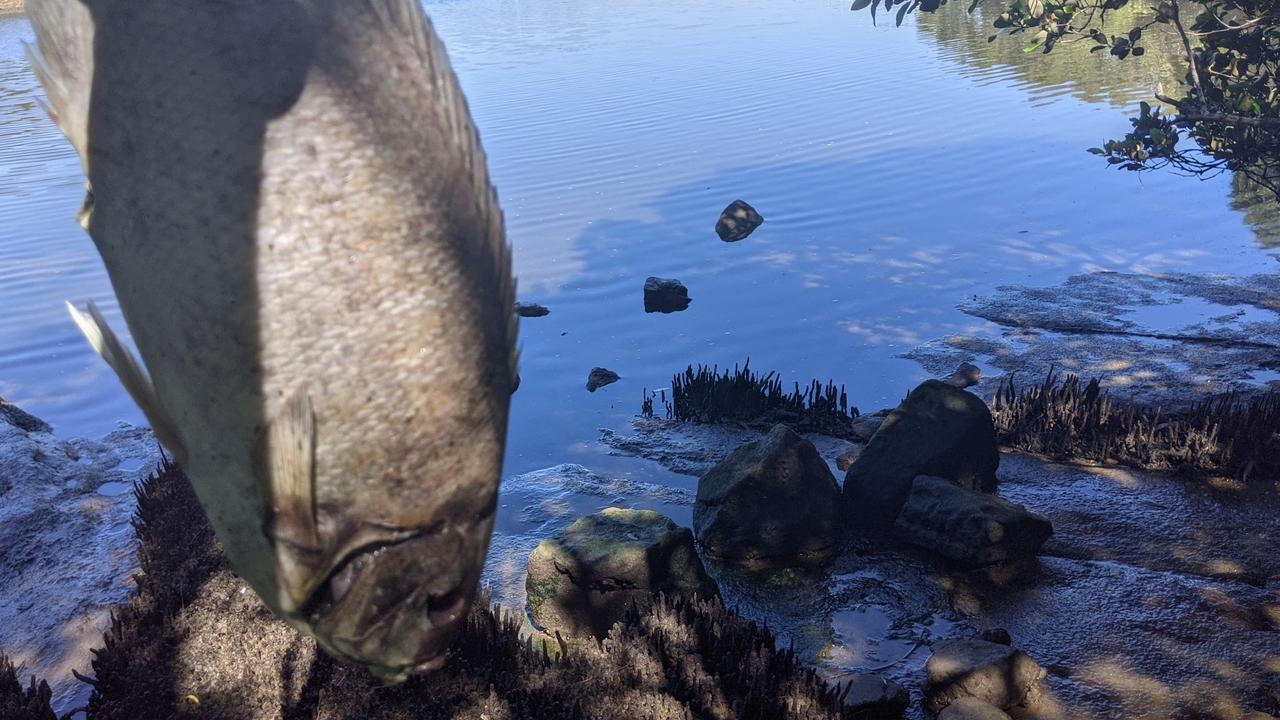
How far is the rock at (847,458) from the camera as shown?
8414mm

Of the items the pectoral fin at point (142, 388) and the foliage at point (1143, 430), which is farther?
the foliage at point (1143, 430)

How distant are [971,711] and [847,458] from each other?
3.82 meters

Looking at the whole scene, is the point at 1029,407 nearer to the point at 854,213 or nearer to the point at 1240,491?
the point at 1240,491

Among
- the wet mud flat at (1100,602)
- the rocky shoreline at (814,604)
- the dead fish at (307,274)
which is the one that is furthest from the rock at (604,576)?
the dead fish at (307,274)

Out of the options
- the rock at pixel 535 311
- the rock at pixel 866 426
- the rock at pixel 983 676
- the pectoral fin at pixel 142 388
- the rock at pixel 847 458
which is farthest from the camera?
the rock at pixel 535 311

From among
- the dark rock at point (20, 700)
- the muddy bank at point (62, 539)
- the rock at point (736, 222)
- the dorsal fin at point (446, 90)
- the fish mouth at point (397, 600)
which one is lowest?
the muddy bank at point (62, 539)

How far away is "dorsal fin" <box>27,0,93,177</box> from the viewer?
47.8 inches

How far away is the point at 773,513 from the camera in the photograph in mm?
6969

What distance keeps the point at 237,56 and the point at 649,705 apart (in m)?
3.93

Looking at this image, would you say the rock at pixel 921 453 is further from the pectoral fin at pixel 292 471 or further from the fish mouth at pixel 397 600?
the pectoral fin at pixel 292 471

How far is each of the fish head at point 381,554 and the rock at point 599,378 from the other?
9121 mm

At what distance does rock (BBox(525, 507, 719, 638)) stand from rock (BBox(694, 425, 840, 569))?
0.58 metres

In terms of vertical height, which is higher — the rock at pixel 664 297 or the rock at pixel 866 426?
the rock at pixel 664 297

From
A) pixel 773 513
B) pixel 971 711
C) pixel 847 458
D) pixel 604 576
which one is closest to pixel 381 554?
pixel 971 711
